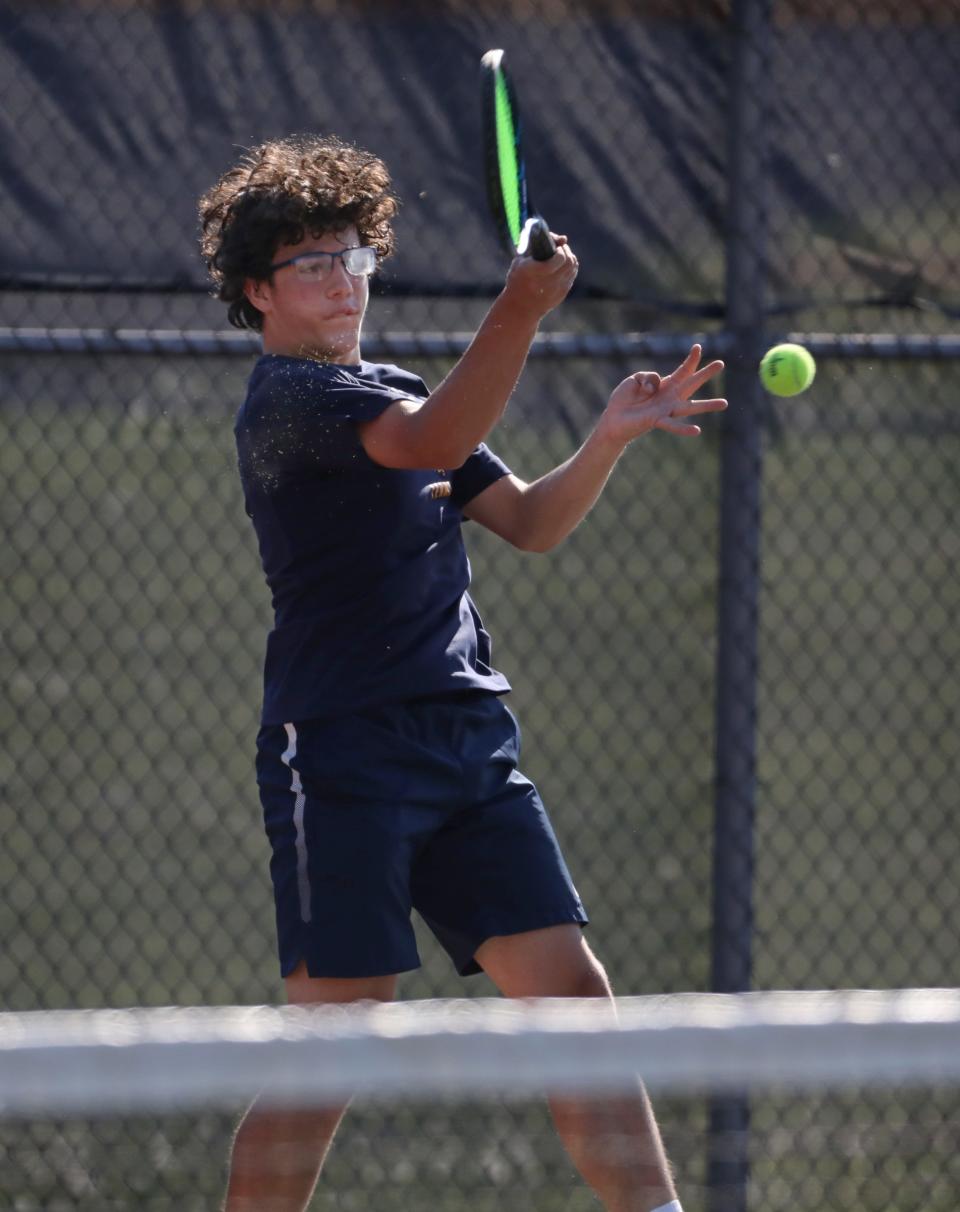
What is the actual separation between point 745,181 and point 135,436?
116cm

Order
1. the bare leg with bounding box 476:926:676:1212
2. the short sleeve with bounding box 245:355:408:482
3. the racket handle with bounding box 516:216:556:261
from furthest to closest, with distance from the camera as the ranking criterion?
the bare leg with bounding box 476:926:676:1212 < the short sleeve with bounding box 245:355:408:482 < the racket handle with bounding box 516:216:556:261

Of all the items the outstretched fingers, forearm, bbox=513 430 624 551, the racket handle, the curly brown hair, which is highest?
the curly brown hair

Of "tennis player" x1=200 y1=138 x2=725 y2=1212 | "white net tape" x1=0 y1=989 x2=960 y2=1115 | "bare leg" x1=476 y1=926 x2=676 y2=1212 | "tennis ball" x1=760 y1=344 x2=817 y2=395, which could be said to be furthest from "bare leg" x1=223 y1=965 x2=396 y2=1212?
"tennis ball" x1=760 y1=344 x2=817 y2=395

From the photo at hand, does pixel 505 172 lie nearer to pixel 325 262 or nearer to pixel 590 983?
pixel 325 262

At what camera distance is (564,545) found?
336 centimetres

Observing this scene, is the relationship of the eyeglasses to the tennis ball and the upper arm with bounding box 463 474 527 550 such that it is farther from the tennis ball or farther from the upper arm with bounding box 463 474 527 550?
the tennis ball

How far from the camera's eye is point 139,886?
328 cm

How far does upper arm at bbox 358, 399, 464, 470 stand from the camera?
2.02 metres

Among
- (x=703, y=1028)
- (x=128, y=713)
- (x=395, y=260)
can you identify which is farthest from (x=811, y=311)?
(x=703, y=1028)

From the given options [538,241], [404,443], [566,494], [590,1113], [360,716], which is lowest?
[590,1113]

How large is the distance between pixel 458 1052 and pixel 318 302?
127 cm

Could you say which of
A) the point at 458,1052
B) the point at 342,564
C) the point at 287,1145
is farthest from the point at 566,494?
the point at 458,1052

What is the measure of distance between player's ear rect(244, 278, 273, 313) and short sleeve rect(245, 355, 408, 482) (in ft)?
0.48

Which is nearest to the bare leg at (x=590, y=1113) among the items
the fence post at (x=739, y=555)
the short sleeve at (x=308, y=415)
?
the short sleeve at (x=308, y=415)
